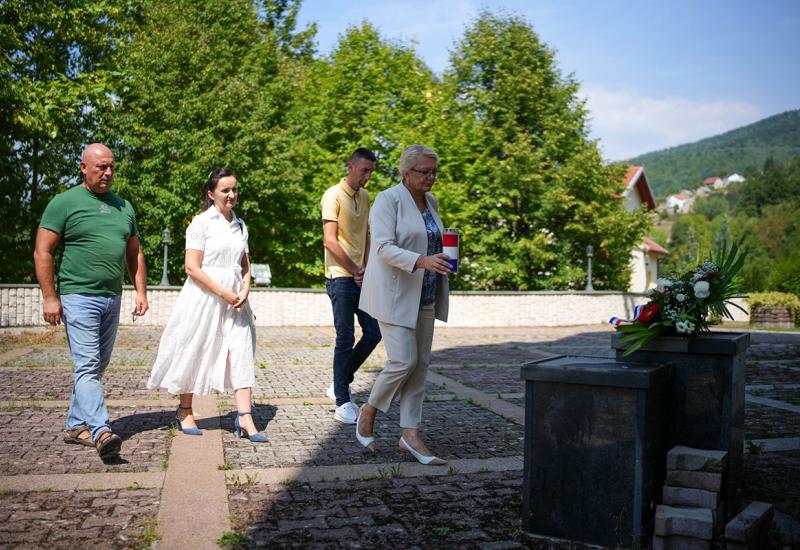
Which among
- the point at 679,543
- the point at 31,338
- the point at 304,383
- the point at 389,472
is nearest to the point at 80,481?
the point at 389,472

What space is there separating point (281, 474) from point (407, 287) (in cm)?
147

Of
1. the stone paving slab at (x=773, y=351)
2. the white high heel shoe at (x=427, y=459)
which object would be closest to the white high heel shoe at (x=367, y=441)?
the white high heel shoe at (x=427, y=459)

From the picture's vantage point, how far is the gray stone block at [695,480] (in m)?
3.68

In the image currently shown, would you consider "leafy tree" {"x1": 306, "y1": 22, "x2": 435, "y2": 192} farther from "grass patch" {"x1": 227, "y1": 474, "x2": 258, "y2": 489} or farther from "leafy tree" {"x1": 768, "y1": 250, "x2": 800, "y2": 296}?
"grass patch" {"x1": 227, "y1": 474, "x2": 258, "y2": 489}

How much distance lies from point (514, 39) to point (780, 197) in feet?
273

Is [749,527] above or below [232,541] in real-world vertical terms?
above

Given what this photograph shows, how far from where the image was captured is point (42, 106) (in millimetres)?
19859

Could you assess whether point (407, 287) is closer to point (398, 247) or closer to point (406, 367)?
point (398, 247)

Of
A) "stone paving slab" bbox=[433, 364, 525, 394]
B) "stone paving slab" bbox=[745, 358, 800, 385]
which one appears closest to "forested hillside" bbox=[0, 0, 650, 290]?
"stone paving slab" bbox=[433, 364, 525, 394]

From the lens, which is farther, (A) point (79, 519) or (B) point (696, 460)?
(A) point (79, 519)

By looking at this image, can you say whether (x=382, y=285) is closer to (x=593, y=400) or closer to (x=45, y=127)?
(x=593, y=400)

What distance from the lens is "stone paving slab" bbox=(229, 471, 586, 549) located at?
3766mm

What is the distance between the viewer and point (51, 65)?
73.6 feet

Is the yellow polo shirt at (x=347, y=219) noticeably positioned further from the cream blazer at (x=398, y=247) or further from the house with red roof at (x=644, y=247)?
the house with red roof at (x=644, y=247)
